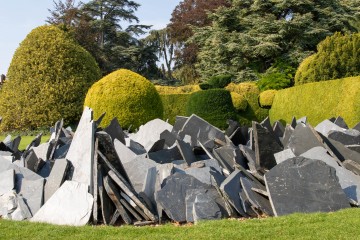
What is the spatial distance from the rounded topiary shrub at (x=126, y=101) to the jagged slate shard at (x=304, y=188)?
33.5 ft

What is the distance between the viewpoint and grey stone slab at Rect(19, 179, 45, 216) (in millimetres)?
4723

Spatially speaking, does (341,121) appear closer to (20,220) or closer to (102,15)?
(20,220)

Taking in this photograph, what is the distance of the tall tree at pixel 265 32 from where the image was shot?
3088cm

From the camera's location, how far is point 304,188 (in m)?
4.55

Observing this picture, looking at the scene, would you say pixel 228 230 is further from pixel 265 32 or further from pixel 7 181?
pixel 265 32

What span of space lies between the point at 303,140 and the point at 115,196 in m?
2.55

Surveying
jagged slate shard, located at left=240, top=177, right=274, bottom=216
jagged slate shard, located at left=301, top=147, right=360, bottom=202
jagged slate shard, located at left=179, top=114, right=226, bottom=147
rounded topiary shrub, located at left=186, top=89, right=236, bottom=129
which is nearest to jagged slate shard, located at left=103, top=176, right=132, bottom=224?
jagged slate shard, located at left=240, top=177, right=274, bottom=216

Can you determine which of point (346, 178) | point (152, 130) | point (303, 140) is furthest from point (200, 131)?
point (346, 178)

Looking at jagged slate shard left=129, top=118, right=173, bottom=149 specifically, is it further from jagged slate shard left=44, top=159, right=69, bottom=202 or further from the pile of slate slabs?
jagged slate shard left=44, top=159, right=69, bottom=202

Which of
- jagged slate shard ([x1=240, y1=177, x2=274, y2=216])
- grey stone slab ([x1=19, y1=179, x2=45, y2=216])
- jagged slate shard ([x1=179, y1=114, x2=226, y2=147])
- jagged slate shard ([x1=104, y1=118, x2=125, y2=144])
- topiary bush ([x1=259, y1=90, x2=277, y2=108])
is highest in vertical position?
jagged slate shard ([x1=104, y1=118, x2=125, y2=144])

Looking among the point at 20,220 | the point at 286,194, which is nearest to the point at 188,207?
the point at 286,194

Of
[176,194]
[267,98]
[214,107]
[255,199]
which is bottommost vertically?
[267,98]

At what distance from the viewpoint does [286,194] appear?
14.9 feet

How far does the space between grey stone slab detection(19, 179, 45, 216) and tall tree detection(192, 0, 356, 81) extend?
26933mm
